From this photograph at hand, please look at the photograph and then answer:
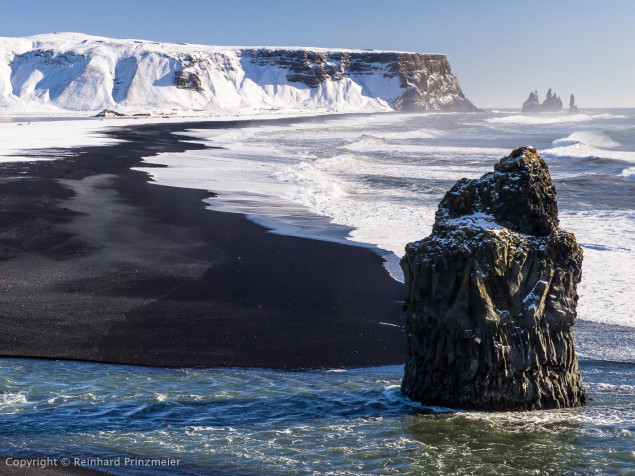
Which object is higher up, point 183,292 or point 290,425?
point 183,292

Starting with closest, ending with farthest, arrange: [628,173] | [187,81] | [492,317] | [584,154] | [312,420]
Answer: [492,317] < [312,420] < [628,173] < [584,154] < [187,81]

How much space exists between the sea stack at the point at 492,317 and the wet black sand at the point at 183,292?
6.23ft

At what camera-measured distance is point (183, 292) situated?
32.2 feet

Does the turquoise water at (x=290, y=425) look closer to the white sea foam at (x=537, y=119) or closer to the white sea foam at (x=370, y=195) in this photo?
the white sea foam at (x=370, y=195)

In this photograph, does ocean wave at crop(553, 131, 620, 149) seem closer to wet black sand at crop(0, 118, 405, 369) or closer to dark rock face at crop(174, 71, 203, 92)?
wet black sand at crop(0, 118, 405, 369)

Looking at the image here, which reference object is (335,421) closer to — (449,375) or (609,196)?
(449,375)

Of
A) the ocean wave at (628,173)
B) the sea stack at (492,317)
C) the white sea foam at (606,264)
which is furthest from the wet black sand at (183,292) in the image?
the ocean wave at (628,173)

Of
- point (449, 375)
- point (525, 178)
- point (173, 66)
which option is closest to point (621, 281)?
point (525, 178)

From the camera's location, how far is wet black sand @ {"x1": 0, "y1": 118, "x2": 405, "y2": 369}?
7629 mm

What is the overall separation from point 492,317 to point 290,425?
5.76 ft

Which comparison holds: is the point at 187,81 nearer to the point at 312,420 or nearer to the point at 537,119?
the point at 537,119

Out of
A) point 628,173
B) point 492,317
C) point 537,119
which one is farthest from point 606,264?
point 537,119

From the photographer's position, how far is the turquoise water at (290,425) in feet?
15.8

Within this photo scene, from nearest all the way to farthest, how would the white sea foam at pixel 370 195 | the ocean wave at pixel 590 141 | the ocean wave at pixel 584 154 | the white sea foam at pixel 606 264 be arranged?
the white sea foam at pixel 606 264
the white sea foam at pixel 370 195
the ocean wave at pixel 584 154
the ocean wave at pixel 590 141
